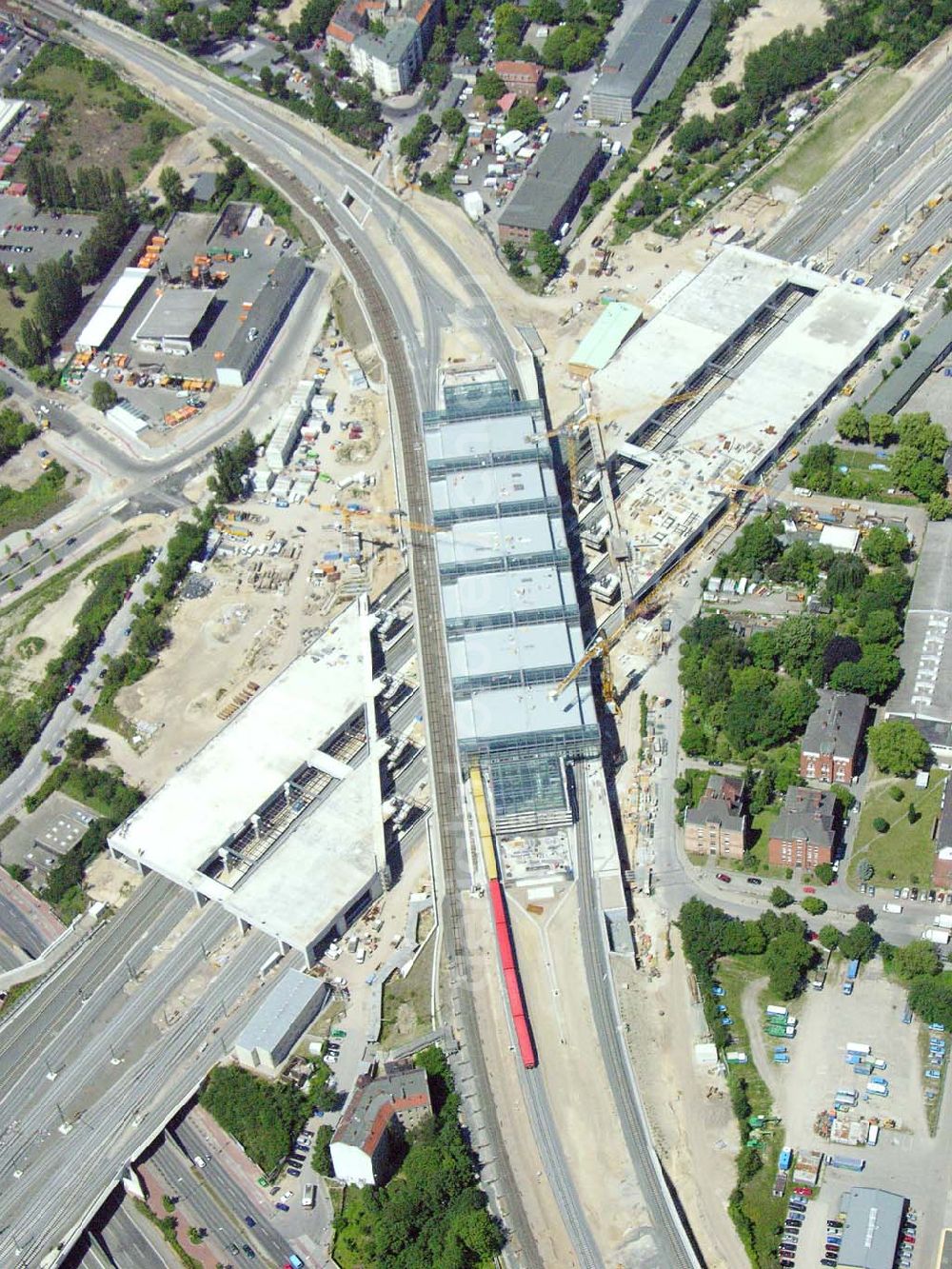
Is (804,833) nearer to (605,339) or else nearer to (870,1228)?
(870,1228)

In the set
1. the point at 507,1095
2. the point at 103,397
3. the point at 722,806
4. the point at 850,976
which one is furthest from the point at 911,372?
the point at 507,1095

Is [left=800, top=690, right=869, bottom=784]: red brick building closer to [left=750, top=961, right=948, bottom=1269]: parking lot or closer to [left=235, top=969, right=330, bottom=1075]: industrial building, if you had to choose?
[left=750, top=961, right=948, bottom=1269]: parking lot

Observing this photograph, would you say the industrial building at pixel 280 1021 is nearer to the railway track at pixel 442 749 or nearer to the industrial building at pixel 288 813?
the industrial building at pixel 288 813

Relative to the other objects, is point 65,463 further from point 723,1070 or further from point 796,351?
point 723,1070

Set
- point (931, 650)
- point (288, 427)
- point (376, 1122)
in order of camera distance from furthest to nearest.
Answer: point (288, 427) < point (931, 650) < point (376, 1122)

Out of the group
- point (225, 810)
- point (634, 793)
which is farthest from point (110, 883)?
point (634, 793)

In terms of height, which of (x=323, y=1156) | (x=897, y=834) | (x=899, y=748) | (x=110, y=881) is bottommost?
(x=323, y=1156)

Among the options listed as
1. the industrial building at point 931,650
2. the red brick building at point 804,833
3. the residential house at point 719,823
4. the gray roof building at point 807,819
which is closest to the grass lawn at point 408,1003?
the residential house at point 719,823
